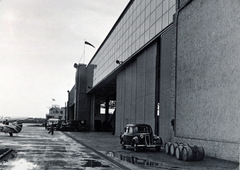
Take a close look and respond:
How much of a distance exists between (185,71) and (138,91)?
11.3m

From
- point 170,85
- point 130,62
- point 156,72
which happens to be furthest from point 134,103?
point 170,85

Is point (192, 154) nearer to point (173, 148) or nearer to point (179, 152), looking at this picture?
point (179, 152)

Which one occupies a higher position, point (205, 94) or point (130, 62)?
point (130, 62)

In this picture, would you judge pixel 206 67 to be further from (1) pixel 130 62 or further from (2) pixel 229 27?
(1) pixel 130 62

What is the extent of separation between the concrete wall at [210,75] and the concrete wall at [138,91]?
5994 mm

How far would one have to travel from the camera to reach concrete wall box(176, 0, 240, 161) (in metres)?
14.9

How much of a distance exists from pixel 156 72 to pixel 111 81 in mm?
23972

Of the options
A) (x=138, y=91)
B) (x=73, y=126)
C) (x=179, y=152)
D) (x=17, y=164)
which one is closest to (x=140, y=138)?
(x=179, y=152)

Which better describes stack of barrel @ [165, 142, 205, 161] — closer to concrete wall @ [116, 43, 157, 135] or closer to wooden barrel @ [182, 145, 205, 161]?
wooden barrel @ [182, 145, 205, 161]

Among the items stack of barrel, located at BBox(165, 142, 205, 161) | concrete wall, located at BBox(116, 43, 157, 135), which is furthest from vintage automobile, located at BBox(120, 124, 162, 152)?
concrete wall, located at BBox(116, 43, 157, 135)

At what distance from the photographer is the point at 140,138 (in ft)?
65.0

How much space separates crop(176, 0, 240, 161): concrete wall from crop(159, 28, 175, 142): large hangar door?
1415 millimetres

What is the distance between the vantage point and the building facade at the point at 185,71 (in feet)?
50.2

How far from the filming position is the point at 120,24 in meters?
39.2
